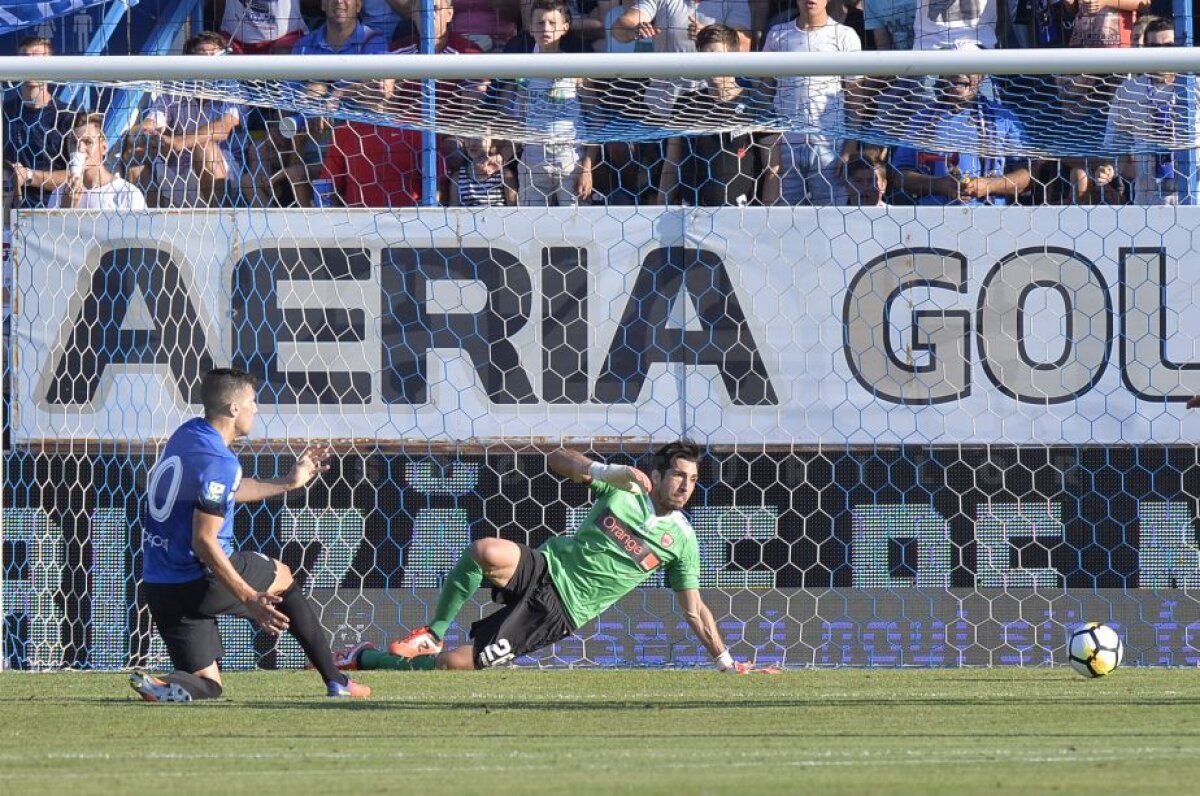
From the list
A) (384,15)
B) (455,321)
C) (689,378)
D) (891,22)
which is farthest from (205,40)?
(891,22)

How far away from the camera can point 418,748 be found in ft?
18.0

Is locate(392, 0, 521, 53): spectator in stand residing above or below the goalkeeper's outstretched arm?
above

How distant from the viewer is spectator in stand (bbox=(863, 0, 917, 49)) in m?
10.8

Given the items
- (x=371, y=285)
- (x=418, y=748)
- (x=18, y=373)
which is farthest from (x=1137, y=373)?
(x=18, y=373)

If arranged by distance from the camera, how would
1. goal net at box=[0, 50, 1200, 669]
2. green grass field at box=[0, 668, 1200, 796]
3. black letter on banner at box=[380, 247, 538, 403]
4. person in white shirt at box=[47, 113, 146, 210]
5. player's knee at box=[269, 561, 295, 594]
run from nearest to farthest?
green grass field at box=[0, 668, 1200, 796] < player's knee at box=[269, 561, 295, 594] < goal net at box=[0, 50, 1200, 669] < black letter on banner at box=[380, 247, 538, 403] < person in white shirt at box=[47, 113, 146, 210]

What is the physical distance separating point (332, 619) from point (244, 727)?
3.38 metres

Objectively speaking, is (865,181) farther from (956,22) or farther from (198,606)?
(198,606)

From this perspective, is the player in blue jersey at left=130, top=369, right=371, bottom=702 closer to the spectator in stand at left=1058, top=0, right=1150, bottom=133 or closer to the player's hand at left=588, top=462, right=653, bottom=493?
the player's hand at left=588, top=462, right=653, bottom=493

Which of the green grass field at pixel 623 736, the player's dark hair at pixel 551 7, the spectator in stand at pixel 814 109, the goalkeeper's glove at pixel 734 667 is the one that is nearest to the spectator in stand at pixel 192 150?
the player's dark hair at pixel 551 7

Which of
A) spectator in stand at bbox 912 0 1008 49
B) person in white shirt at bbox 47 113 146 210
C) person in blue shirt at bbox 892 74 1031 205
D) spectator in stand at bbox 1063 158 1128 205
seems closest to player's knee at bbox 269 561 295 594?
person in white shirt at bbox 47 113 146 210

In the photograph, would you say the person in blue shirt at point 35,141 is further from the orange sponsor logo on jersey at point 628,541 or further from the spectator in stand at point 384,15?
the orange sponsor logo on jersey at point 628,541

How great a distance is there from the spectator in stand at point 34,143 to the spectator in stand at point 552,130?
Answer: 2533mm

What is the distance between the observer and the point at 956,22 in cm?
1065

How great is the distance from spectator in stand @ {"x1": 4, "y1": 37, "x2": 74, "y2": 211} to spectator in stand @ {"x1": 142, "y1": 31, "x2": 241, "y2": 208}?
494 mm
